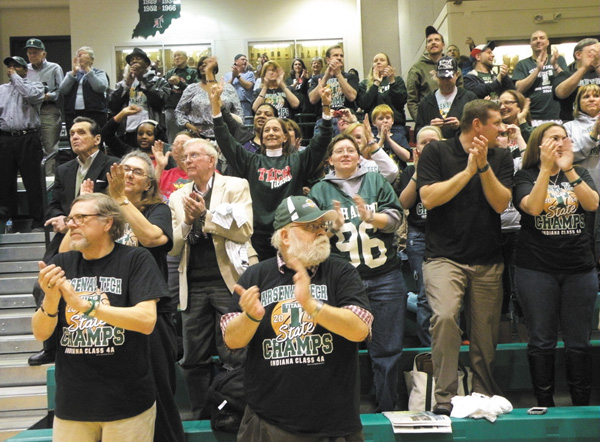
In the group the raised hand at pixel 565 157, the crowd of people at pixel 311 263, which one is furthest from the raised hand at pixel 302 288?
the raised hand at pixel 565 157

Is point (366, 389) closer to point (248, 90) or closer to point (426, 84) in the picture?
point (426, 84)

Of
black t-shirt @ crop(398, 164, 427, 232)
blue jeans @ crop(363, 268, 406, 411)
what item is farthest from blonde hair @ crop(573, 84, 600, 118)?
blue jeans @ crop(363, 268, 406, 411)

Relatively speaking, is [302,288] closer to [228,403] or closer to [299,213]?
[299,213]

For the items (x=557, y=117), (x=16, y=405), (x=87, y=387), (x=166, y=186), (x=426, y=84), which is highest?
(x=426, y=84)

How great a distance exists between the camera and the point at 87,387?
3.04 m

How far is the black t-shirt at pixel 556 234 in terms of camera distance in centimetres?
410

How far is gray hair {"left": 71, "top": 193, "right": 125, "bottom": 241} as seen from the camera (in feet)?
10.4

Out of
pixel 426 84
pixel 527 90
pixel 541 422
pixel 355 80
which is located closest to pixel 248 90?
pixel 355 80

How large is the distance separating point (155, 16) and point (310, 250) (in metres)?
14.0

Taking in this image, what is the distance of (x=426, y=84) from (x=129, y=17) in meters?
9.54

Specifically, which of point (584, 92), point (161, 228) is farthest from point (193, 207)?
point (584, 92)

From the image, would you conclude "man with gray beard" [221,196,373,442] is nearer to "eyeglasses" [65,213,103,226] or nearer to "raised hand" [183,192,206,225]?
"eyeglasses" [65,213,103,226]

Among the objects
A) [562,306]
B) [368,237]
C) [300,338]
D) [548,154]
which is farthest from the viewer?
[368,237]

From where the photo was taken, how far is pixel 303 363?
2.92 metres
